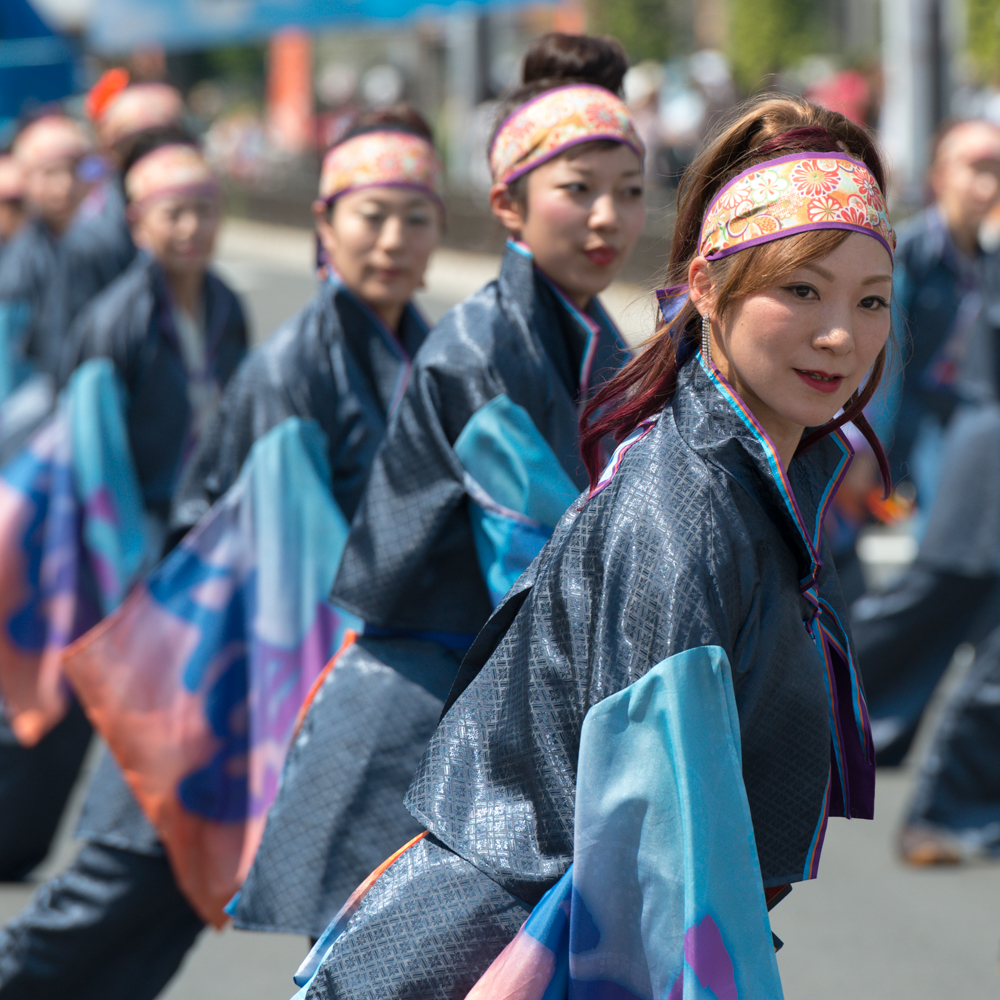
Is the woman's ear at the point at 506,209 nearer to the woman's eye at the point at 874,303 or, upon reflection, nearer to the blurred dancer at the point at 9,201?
the woman's eye at the point at 874,303

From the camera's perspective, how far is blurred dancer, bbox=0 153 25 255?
25.2 ft

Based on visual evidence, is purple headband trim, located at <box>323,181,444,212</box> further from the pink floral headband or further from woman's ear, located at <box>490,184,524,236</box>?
the pink floral headband

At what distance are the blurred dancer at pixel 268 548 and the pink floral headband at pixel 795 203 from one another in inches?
60.3

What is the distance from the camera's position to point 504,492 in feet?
8.09

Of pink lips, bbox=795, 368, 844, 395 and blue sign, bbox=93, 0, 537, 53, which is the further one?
blue sign, bbox=93, 0, 537, 53

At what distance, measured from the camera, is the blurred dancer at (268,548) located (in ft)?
10.8

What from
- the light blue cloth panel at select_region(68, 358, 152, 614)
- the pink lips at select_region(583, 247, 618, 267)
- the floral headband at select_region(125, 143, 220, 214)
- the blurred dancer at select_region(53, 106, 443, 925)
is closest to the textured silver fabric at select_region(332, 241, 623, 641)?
the pink lips at select_region(583, 247, 618, 267)

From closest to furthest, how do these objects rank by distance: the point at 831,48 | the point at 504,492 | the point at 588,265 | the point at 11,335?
the point at 504,492, the point at 588,265, the point at 11,335, the point at 831,48

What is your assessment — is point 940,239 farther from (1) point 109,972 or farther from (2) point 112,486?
(1) point 109,972

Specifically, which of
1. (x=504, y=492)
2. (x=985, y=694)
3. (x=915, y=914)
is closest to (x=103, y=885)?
(x=504, y=492)

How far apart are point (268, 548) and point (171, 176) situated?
62.8 inches

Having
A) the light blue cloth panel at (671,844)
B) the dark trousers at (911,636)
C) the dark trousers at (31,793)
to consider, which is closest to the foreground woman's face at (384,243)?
the dark trousers at (31,793)

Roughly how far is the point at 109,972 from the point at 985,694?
235cm

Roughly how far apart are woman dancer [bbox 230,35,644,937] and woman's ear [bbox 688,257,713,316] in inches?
23.3
